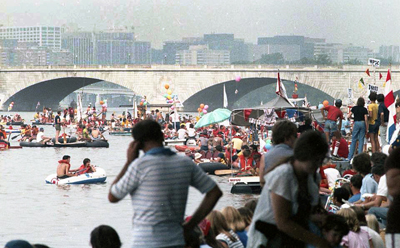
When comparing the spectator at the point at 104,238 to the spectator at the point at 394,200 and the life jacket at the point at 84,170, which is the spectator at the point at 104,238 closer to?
the spectator at the point at 394,200

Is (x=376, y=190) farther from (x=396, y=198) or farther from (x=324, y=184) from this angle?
(x=396, y=198)

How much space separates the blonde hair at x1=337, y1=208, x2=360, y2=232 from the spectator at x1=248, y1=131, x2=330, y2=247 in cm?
206

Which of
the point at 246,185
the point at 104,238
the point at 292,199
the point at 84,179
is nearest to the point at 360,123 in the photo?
the point at 246,185

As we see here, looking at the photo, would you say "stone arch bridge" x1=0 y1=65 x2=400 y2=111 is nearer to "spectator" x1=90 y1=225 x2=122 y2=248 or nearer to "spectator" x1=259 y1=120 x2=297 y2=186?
"spectator" x1=259 y1=120 x2=297 y2=186

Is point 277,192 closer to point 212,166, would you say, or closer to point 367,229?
point 367,229

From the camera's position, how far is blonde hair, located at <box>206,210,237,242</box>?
23.4 feet

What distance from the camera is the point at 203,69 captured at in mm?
92562

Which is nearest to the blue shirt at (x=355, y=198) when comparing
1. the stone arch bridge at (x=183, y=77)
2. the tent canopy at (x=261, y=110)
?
the tent canopy at (x=261, y=110)

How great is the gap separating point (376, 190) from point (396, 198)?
16.9 feet

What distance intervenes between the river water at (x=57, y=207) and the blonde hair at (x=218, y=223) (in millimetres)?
7359

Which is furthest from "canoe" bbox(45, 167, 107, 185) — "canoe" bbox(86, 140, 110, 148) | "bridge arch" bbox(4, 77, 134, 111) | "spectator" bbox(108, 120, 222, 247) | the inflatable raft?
"bridge arch" bbox(4, 77, 134, 111)

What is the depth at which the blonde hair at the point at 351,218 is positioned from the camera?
714 centimetres

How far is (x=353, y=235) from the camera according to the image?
7.24 meters

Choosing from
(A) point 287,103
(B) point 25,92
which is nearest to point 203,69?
(B) point 25,92
